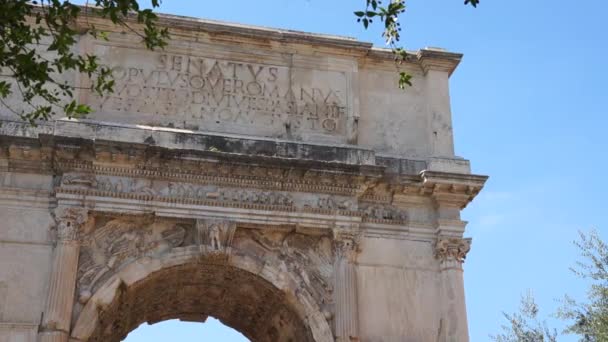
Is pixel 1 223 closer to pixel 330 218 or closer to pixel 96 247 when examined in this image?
pixel 96 247

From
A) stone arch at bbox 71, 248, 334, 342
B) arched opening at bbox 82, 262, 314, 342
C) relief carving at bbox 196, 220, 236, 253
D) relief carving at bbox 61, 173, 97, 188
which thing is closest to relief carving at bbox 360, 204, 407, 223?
stone arch at bbox 71, 248, 334, 342

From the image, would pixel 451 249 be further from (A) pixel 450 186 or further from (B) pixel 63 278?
(B) pixel 63 278

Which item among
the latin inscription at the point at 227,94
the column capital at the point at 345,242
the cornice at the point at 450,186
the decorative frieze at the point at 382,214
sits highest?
the latin inscription at the point at 227,94

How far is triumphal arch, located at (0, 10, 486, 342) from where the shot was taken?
10.9 m

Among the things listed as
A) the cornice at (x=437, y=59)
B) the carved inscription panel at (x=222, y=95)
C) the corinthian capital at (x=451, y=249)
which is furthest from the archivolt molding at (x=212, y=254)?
the cornice at (x=437, y=59)

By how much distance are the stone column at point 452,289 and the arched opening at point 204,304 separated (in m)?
1.90

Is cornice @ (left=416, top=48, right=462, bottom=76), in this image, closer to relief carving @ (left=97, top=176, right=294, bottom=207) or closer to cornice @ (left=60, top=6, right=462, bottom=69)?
cornice @ (left=60, top=6, right=462, bottom=69)

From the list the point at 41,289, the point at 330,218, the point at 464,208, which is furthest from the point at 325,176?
the point at 41,289

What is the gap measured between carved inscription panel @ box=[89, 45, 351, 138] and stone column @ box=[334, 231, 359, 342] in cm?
178

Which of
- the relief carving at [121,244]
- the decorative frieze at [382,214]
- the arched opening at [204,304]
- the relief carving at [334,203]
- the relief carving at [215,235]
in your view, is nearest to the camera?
the relief carving at [121,244]

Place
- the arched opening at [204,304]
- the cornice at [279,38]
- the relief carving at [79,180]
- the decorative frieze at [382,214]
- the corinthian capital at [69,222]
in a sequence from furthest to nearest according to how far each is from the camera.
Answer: the cornice at [279,38], the decorative frieze at [382,214], the arched opening at [204,304], the relief carving at [79,180], the corinthian capital at [69,222]

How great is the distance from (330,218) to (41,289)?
3902 mm

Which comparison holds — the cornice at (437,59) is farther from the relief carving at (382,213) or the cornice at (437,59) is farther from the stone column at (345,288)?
the stone column at (345,288)

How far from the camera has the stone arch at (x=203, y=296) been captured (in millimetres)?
10898
